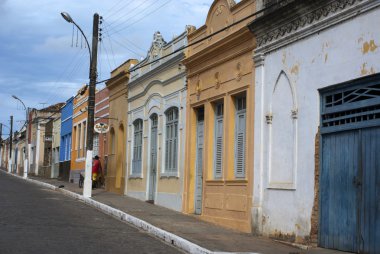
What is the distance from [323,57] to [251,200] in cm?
387

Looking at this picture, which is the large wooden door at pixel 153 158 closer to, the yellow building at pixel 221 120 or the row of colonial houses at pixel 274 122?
the row of colonial houses at pixel 274 122

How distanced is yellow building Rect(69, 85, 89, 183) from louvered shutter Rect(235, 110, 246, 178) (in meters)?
17.5

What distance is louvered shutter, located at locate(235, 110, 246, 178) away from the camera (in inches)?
520

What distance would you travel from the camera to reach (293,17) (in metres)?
10.9

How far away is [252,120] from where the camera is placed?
12.5m

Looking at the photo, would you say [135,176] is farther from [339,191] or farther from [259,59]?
[339,191]

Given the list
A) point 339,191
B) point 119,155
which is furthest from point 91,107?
point 339,191

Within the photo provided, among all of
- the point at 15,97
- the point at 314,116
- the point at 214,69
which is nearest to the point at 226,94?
the point at 214,69

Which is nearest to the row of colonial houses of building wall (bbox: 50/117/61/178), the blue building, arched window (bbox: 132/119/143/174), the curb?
arched window (bbox: 132/119/143/174)

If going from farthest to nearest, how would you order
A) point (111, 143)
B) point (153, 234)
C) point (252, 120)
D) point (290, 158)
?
1. point (111, 143)
2. point (252, 120)
3. point (153, 234)
4. point (290, 158)

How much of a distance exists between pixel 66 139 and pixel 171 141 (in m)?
20.6

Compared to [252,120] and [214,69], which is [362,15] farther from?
[214,69]

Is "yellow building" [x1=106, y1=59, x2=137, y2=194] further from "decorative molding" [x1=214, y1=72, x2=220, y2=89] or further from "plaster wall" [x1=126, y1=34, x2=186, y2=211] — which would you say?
"decorative molding" [x1=214, y1=72, x2=220, y2=89]

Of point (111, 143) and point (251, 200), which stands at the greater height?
point (111, 143)
